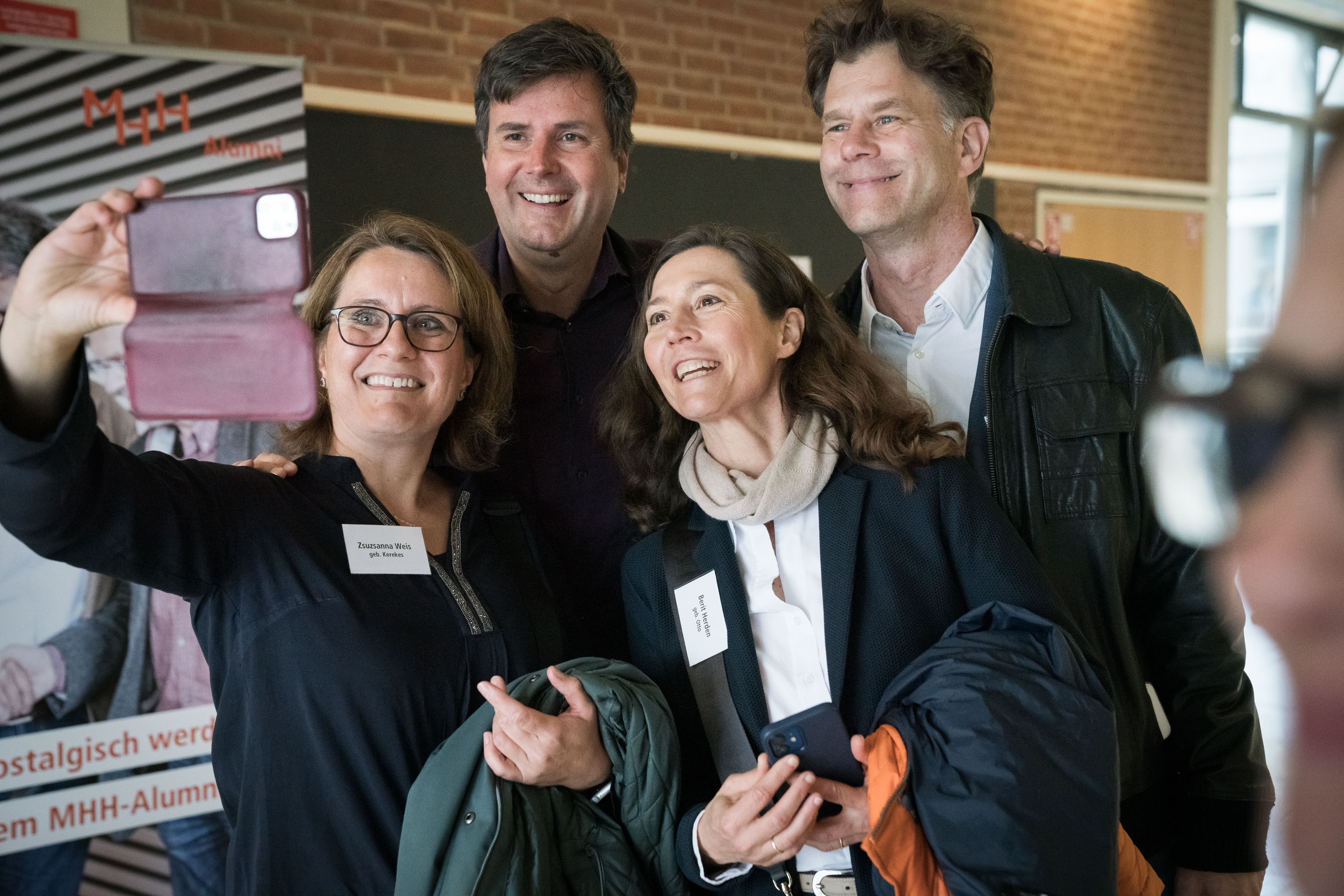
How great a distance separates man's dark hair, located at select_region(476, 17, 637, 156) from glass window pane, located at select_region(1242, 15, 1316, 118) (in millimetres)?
1930

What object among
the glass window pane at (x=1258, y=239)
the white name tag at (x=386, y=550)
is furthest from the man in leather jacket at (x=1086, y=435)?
the glass window pane at (x=1258, y=239)

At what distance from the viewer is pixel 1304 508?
0.22m

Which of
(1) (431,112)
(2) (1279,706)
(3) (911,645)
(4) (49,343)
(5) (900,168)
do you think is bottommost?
(3) (911,645)

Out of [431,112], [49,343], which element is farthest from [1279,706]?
[431,112]

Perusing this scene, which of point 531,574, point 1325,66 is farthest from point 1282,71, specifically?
point 531,574

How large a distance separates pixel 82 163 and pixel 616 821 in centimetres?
282

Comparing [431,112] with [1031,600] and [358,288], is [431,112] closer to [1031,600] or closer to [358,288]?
[358,288]

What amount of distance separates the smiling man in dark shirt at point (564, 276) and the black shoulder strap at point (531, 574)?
0.15m

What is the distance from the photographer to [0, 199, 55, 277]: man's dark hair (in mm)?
3082

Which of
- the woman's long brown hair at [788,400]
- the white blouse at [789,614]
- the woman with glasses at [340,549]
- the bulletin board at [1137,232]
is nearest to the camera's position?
the woman with glasses at [340,549]

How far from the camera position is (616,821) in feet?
5.42

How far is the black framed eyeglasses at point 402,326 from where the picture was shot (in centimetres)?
180

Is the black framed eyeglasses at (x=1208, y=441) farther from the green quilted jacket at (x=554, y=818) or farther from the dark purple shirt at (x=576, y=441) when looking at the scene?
the dark purple shirt at (x=576, y=441)

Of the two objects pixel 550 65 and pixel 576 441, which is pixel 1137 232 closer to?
pixel 550 65
